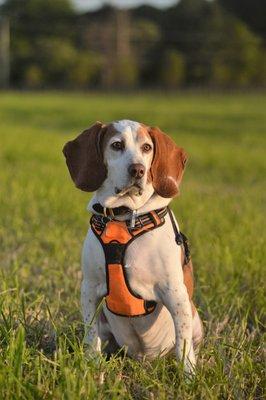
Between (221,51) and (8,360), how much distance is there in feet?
213

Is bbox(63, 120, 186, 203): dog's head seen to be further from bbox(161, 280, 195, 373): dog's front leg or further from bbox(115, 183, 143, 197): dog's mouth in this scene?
bbox(161, 280, 195, 373): dog's front leg

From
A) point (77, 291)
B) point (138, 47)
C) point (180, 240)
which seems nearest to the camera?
point (180, 240)

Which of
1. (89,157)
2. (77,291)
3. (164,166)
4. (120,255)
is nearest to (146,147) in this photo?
(164,166)

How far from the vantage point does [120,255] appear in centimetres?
309

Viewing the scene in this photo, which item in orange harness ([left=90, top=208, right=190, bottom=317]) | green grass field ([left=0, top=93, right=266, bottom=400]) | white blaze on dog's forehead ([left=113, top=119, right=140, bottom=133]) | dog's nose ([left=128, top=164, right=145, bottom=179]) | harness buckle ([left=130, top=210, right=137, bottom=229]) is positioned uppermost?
white blaze on dog's forehead ([left=113, top=119, right=140, bottom=133])

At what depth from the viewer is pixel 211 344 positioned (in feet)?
11.5

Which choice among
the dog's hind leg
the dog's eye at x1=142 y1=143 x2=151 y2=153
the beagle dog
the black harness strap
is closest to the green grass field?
the dog's hind leg

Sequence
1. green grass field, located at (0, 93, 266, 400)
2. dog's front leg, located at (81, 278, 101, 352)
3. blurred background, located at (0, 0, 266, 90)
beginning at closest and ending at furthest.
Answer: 1. green grass field, located at (0, 93, 266, 400)
2. dog's front leg, located at (81, 278, 101, 352)
3. blurred background, located at (0, 0, 266, 90)

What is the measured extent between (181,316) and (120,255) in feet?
1.24

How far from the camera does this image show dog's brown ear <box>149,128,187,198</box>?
10.2 ft

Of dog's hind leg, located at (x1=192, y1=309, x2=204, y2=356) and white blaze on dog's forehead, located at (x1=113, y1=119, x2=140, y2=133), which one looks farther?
dog's hind leg, located at (x1=192, y1=309, x2=204, y2=356)

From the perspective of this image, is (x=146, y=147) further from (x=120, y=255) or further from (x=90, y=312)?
(x=90, y=312)

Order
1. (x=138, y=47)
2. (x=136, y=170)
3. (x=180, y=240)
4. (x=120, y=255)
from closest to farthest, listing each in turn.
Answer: (x=136, y=170) < (x=120, y=255) < (x=180, y=240) < (x=138, y=47)

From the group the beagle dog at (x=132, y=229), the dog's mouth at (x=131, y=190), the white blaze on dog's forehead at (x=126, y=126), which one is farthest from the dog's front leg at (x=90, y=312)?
the white blaze on dog's forehead at (x=126, y=126)
